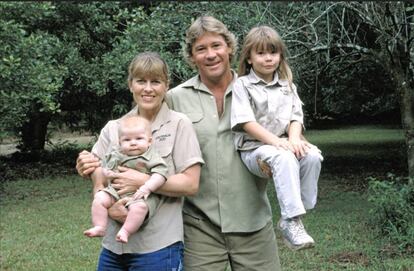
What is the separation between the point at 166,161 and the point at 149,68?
0.40 metres

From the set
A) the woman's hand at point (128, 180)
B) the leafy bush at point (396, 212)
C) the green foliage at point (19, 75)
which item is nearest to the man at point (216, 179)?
the woman's hand at point (128, 180)

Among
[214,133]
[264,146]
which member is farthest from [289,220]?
[214,133]

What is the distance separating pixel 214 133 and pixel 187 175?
0.35 metres

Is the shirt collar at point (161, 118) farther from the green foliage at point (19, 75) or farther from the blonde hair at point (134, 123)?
the green foliage at point (19, 75)

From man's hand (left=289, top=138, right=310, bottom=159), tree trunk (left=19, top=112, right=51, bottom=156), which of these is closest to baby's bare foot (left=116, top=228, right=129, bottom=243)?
man's hand (left=289, top=138, right=310, bottom=159)

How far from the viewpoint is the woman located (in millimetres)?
2746

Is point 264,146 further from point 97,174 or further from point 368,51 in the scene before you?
point 368,51

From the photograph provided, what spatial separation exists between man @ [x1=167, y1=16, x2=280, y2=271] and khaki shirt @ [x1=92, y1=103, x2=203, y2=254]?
8.3 inches

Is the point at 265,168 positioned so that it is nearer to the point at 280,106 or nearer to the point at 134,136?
the point at 280,106

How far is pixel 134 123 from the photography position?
276cm

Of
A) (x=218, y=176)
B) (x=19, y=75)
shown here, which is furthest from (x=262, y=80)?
(x=19, y=75)

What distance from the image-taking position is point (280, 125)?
10.2 feet

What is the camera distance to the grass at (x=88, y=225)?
6629mm

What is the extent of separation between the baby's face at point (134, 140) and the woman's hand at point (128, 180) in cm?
9
